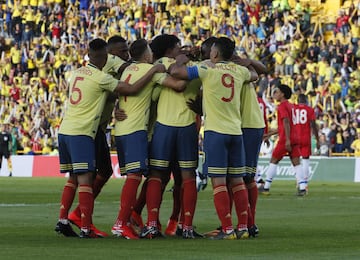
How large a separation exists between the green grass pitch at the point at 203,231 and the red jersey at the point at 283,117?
179 cm

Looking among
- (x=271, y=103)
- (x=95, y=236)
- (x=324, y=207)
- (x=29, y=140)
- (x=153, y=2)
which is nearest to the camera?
(x=95, y=236)

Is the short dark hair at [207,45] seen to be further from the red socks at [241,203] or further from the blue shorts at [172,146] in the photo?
the red socks at [241,203]

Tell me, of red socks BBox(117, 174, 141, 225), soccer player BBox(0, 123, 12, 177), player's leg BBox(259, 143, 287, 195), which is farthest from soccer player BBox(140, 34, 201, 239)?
soccer player BBox(0, 123, 12, 177)

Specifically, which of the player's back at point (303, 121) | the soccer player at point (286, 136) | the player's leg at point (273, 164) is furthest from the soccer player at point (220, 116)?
the player's back at point (303, 121)

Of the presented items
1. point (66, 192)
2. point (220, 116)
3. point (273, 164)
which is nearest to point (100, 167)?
point (66, 192)

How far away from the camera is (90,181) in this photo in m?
14.6

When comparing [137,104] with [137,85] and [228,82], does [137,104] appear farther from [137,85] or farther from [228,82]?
[228,82]

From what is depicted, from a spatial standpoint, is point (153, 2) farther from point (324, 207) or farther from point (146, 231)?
point (146, 231)

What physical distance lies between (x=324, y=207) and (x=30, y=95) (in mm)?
29568

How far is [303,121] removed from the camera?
89.0 feet

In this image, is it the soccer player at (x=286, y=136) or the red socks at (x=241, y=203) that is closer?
the red socks at (x=241, y=203)

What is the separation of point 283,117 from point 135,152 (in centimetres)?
1205

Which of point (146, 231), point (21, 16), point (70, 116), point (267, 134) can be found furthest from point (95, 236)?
point (21, 16)

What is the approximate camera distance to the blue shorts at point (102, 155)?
49.5 ft
